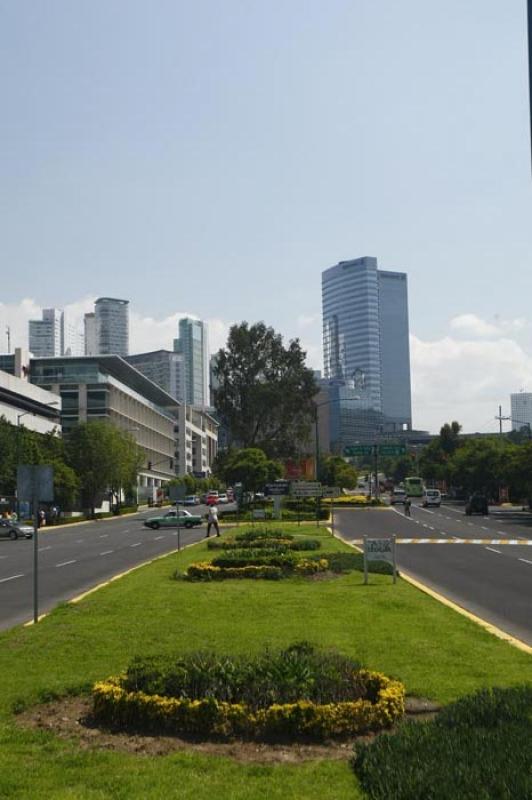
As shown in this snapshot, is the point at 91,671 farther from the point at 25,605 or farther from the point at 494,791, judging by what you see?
the point at 25,605

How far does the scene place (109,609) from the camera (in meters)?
15.4

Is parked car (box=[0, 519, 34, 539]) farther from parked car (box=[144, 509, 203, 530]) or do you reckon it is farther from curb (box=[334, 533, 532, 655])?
curb (box=[334, 533, 532, 655])

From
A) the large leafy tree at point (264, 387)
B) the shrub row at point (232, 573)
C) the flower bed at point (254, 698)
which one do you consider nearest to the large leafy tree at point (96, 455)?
the large leafy tree at point (264, 387)

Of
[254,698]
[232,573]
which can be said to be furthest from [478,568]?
[254,698]

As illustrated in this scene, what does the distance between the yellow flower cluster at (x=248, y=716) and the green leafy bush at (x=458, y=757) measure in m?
0.44

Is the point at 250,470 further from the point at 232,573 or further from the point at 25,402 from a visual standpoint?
the point at 232,573

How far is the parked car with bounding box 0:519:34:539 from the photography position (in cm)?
5284

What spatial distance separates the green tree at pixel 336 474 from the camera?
105438 millimetres

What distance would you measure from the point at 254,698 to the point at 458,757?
7.45ft

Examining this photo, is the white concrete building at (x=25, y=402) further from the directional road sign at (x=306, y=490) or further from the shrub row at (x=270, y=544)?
the shrub row at (x=270, y=544)

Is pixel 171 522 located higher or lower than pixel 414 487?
lower

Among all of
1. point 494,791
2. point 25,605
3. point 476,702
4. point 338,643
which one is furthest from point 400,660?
point 25,605

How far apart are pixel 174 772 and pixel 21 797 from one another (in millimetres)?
1057

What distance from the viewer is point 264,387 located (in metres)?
78.2
